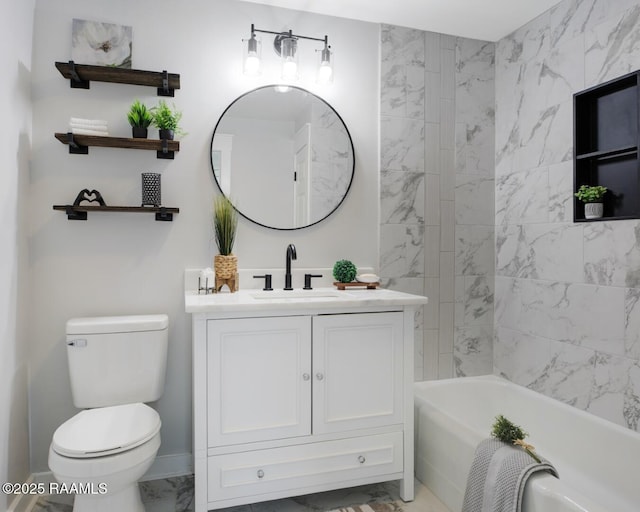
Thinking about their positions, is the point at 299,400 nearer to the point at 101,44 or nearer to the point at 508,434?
the point at 508,434

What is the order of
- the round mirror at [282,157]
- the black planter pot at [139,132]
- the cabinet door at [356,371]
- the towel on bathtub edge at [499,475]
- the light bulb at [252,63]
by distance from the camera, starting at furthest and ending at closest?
the round mirror at [282,157]
the light bulb at [252,63]
the black planter pot at [139,132]
the cabinet door at [356,371]
the towel on bathtub edge at [499,475]

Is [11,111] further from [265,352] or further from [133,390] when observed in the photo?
[265,352]

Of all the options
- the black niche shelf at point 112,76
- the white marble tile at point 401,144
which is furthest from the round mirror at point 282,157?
the black niche shelf at point 112,76

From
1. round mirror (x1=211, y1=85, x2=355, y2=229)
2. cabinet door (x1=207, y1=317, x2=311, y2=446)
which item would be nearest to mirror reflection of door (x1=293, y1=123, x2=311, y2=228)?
round mirror (x1=211, y1=85, x2=355, y2=229)

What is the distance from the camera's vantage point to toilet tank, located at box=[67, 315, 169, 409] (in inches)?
77.4

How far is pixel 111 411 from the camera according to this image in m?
1.85

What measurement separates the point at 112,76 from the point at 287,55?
2.87ft

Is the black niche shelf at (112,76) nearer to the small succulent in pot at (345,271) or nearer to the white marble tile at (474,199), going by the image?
the small succulent in pot at (345,271)

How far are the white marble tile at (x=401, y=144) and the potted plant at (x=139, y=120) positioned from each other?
4.26 ft

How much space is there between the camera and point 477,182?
279 centimetres

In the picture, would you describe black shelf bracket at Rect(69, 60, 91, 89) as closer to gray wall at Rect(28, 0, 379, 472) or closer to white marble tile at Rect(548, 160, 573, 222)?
gray wall at Rect(28, 0, 379, 472)

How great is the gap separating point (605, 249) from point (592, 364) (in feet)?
1.87

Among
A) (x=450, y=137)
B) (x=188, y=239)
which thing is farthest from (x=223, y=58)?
(x=450, y=137)

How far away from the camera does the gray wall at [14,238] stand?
1.81 meters
